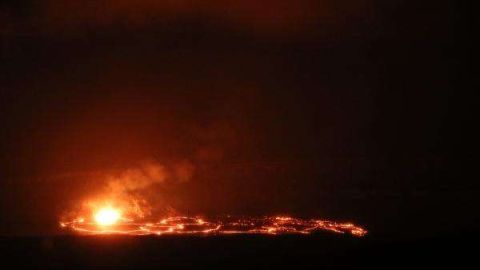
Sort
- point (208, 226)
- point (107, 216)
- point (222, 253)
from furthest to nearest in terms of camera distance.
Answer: point (107, 216) → point (208, 226) → point (222, 253)

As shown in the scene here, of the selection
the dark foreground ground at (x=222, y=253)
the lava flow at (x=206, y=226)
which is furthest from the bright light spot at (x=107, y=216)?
the dark foreground ground at (x=222, y=253)

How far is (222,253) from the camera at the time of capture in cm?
524

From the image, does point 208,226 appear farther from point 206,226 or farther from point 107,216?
point 107,216

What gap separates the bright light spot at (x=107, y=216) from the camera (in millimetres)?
7316

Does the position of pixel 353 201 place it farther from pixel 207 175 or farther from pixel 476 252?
pixel 476 252

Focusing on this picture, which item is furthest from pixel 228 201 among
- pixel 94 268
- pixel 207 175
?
pixel 94 268

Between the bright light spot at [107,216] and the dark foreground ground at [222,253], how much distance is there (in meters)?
1.79

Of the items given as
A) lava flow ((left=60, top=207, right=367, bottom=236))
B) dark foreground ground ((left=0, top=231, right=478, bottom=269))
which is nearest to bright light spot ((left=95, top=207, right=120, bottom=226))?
lava flow ((left=60, top=207, right=367, bottom=236))

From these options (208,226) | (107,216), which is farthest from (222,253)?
(107,216)

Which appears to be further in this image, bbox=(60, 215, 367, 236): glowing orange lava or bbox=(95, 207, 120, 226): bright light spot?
bbox=(95, 207, 120, 226): bright light spot

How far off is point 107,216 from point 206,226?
1431mm

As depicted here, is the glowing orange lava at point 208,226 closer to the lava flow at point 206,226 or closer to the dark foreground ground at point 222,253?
the lava flow at point 206,226

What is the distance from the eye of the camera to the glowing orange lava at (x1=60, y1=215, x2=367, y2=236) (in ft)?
21.7

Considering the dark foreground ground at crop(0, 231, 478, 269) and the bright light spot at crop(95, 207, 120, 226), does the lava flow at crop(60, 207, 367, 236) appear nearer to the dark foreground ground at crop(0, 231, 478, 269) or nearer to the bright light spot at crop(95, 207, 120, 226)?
the bright light spot at crop(95, 207, 120, 226)
